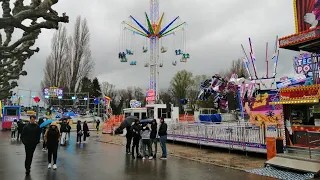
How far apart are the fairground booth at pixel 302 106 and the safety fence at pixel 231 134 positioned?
81cm

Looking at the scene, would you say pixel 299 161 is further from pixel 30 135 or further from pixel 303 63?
pixel 303 63

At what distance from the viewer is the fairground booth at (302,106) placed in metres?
9.83

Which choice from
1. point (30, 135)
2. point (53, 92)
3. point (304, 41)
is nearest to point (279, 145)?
point (304, 41)

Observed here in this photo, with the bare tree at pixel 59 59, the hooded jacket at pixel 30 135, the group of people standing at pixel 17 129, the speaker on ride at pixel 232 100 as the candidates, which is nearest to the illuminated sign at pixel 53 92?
the bare tree at pixel 59 59

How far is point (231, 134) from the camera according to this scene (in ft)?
46.3

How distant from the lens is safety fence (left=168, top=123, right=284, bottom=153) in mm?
12461

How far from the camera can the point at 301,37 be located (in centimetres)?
1059

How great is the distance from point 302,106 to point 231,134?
3.99m

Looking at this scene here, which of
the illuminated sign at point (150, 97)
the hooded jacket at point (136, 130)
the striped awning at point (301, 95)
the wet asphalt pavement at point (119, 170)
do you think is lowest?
the wet asphalt pavement at point (119, 170)

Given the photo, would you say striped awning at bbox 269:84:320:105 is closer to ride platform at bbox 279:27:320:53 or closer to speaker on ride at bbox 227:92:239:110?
ride platform at bbox 279:27:320:53

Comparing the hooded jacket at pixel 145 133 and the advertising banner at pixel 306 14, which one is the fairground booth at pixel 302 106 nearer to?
the advertising banner at pixel 306 14

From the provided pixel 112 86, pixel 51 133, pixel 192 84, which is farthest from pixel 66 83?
pixel 112 86

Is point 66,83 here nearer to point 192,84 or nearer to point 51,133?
point 192,84

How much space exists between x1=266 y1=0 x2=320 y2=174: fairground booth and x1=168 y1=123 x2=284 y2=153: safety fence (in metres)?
0.81
